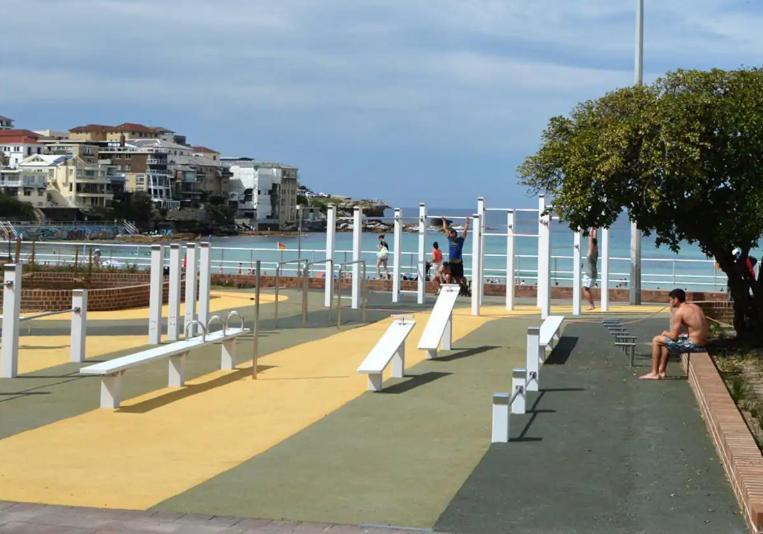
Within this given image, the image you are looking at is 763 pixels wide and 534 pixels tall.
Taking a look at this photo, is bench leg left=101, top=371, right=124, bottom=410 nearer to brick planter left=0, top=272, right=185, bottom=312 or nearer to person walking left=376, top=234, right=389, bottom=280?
brick planter left=0, top=272, right=185, bottom=312

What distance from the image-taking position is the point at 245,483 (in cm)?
798

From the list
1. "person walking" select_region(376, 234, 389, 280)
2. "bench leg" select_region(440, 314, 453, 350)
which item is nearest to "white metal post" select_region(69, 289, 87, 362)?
"bench leg" select_region(440, 314, 453, 350)

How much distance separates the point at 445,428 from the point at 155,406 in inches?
123

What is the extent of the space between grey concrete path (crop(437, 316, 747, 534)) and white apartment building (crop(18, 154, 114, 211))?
125m

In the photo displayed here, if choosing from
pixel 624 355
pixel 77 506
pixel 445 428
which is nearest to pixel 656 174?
pixel 624 355

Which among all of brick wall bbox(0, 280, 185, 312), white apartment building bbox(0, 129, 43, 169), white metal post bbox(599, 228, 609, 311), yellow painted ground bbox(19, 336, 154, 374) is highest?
white apartment building bbox(0, 129, 43, 169)

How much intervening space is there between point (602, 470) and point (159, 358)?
542cm

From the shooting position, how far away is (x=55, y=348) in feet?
51.3

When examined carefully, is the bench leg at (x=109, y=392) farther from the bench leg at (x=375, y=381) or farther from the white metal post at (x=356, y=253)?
the white metal post at (x=356, y=253)

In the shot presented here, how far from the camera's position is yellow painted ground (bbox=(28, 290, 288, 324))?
2022 centimetres

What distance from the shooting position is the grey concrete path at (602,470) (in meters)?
6.95

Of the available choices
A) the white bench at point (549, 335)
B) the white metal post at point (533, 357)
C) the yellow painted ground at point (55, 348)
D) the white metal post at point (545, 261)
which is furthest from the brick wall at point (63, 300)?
the white metal post at point (533, 357)

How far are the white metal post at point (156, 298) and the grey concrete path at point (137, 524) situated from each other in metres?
9.22

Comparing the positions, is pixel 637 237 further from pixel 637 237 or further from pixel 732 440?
pixel 732 440
